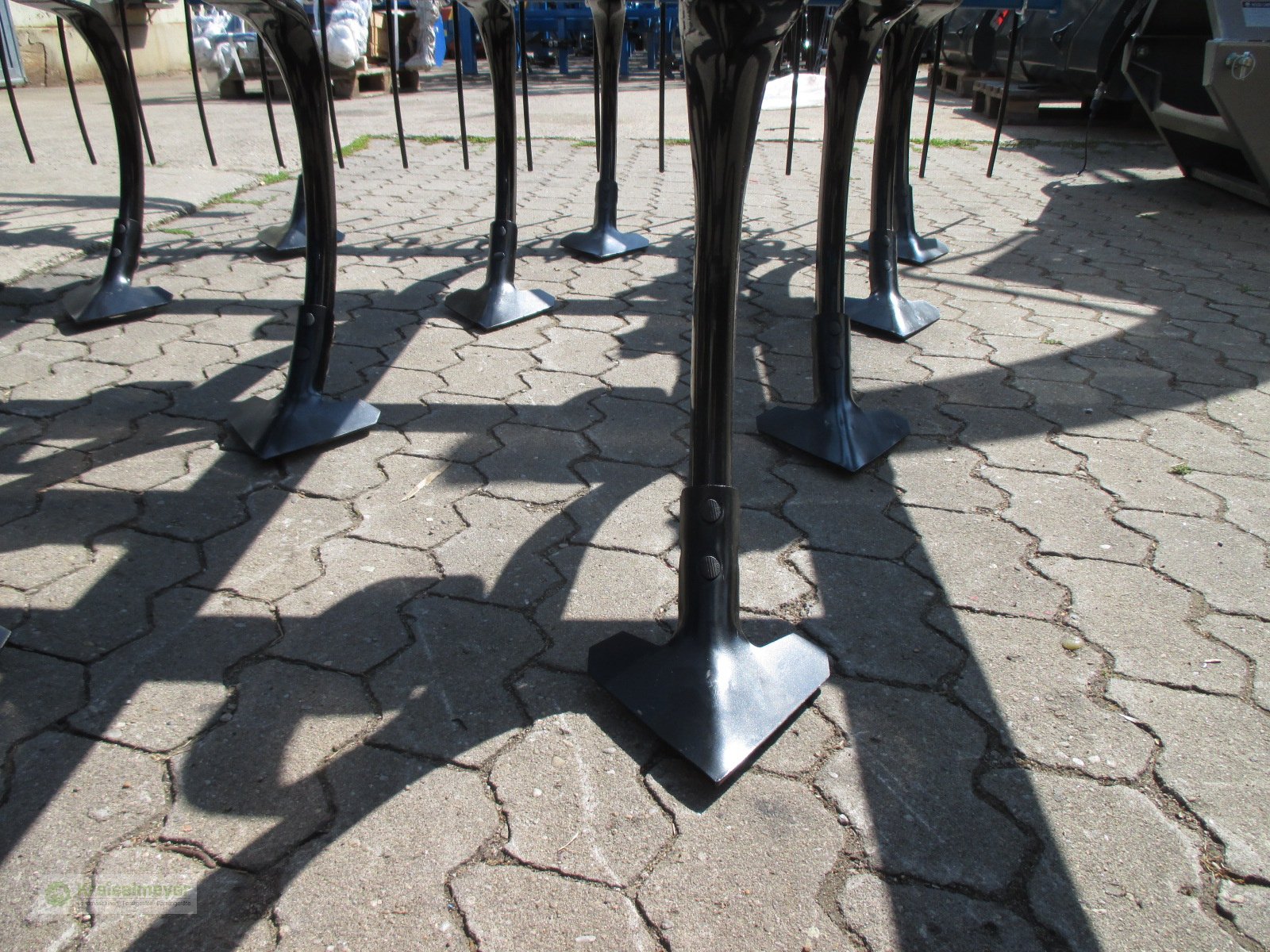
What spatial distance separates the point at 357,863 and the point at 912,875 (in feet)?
2.50

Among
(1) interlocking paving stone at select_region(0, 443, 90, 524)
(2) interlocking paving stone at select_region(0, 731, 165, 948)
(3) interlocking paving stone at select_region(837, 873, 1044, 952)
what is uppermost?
(1) interlocking paving stone at select_region(0, 443, 90, 524)

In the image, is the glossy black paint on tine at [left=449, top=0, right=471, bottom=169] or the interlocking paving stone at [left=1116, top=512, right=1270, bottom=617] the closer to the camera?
the interlocking paving stone at [left=1116, top=512, right=1270, bottom=617]

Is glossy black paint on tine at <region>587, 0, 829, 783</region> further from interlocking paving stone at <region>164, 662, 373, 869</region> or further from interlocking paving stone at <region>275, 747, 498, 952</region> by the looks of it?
interlocking paving stone at <region>164, 662, 373, 869</region>

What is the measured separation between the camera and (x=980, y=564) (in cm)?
192

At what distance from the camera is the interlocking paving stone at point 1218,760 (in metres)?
1.28

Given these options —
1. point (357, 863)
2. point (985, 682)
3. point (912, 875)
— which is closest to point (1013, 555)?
point (985, 682)

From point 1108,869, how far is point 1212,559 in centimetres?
100

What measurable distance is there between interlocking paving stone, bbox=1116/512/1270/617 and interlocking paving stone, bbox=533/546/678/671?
3.59 ft

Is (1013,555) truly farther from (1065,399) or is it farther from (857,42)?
(857,42)

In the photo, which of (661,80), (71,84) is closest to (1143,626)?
(661,80)

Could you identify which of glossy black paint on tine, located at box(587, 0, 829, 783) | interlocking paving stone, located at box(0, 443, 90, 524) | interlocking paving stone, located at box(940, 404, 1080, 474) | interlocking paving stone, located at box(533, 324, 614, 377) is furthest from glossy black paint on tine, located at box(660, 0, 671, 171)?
interlocking paving stone, located at box(0, 443, 90, 524)

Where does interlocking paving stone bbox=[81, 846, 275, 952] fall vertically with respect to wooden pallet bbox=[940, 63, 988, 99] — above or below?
below

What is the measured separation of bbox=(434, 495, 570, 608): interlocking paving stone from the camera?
5.92 ft

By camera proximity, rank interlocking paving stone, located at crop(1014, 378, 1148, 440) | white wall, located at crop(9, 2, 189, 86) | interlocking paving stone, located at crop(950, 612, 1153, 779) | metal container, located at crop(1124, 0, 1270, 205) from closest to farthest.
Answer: interlocking paving stone, located at crop(950, 612, 1153, 779) → interlocking paving stone, located at crop(1014, 378, 1148, 440) → metal container, located at crop(1124, 0, 1270, 205) → white wall, located at crop(9, 2, 189, 86)
